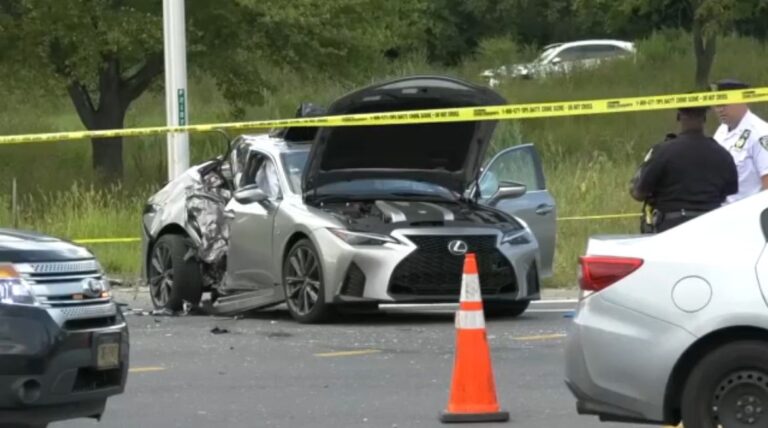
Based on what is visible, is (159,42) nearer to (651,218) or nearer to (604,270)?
(651,218)

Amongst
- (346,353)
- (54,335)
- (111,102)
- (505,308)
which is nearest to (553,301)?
(505,308)

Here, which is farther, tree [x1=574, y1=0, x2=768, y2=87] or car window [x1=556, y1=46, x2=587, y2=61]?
car window [x1=556, y1=46, x2=587, y2=61]

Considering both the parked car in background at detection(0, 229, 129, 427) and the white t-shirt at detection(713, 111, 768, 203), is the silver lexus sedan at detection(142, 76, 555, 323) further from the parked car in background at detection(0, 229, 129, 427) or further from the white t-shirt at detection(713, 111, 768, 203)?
the parked car in background at detection(0, 229, 129, 427)

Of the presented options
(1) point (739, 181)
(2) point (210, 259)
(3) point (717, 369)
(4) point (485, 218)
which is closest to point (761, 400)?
(3) point (717, 369)

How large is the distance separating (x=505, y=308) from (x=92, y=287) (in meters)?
6.33

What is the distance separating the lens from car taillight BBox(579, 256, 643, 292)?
7199mm

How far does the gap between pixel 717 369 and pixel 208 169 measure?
829 cm

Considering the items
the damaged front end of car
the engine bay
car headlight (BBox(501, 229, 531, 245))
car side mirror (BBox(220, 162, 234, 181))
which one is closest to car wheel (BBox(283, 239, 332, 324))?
the engine bay

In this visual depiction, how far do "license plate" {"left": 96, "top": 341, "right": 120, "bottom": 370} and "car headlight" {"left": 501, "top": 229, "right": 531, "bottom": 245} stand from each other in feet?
18.6

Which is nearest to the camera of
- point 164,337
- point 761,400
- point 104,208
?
point 761,400

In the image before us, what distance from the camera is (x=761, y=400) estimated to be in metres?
6.98

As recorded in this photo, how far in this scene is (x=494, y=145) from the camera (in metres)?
26.9

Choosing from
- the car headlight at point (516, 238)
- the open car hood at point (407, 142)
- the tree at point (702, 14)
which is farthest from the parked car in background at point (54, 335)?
the tree at point (702, 14)

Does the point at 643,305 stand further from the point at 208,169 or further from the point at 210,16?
the point at 210,16
